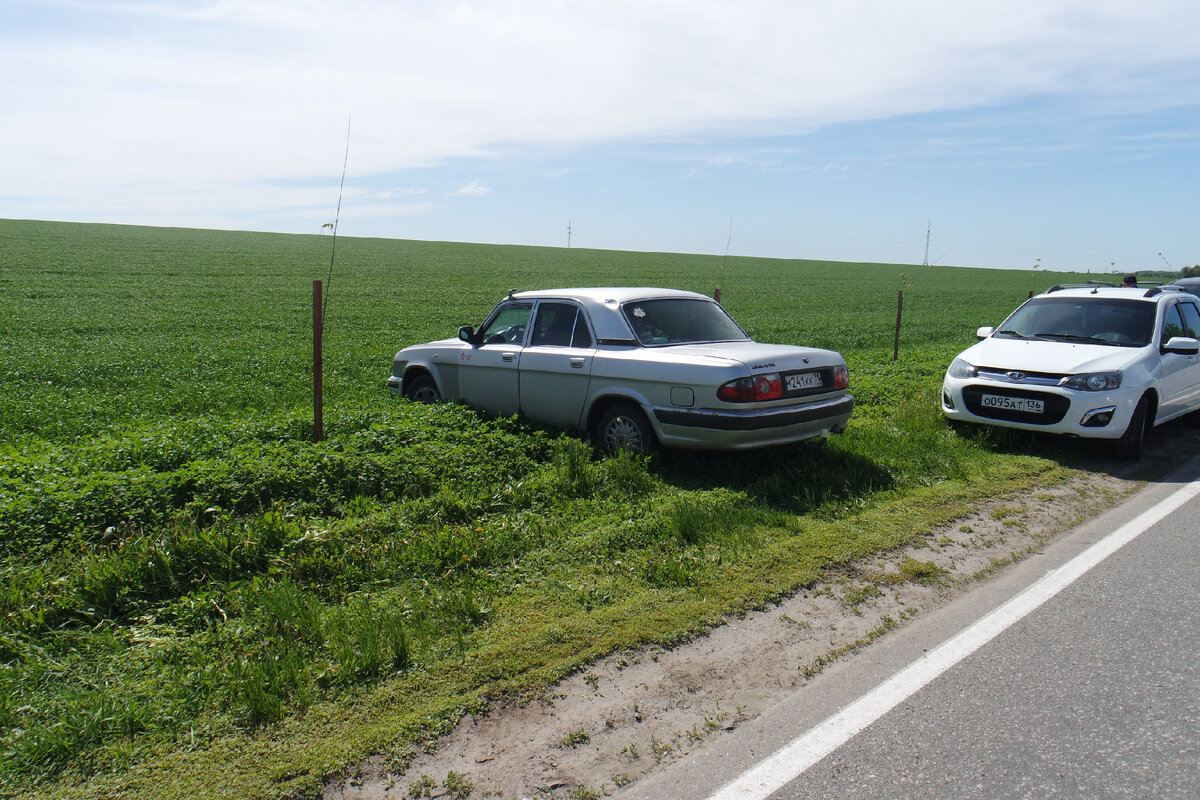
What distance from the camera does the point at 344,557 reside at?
4988mm

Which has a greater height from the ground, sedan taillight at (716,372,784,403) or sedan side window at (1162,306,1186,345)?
sedan side window at (1162,306,1186,345)

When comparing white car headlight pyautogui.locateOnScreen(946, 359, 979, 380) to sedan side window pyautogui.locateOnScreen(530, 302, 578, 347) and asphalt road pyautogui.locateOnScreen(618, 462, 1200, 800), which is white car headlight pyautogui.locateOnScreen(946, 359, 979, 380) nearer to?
sedan side window pyautogui.locateOnScreen(530, 302, 578, 347)

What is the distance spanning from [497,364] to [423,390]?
148cm

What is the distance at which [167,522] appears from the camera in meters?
5.35

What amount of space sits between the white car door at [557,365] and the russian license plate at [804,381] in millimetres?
1754

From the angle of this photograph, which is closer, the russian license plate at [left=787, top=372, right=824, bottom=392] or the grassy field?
the grassy field

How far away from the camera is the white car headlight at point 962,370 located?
29.1 ft

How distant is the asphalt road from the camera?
2.82 m

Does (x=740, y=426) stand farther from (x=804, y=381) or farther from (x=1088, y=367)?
(x=1088, y=367)

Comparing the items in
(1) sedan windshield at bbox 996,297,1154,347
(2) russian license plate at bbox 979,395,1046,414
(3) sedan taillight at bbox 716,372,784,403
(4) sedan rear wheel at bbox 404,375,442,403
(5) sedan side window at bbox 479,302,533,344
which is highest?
(1) sedan windshield at bbox 996,297,1154,347

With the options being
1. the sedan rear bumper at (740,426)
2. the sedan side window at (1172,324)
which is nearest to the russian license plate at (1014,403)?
the sedan side window at (1172,324)

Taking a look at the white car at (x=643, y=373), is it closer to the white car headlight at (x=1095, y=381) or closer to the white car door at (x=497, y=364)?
the white car door at (x=497, y=364)

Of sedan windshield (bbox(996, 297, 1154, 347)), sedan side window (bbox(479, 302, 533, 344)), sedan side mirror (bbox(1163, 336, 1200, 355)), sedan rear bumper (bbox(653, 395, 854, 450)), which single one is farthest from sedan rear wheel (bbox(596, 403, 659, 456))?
sedan side mirror (bbox(1163, 336, 1200, 355))

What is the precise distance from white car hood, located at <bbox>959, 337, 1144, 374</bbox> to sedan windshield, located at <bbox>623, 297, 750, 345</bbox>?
2946 millimetres
